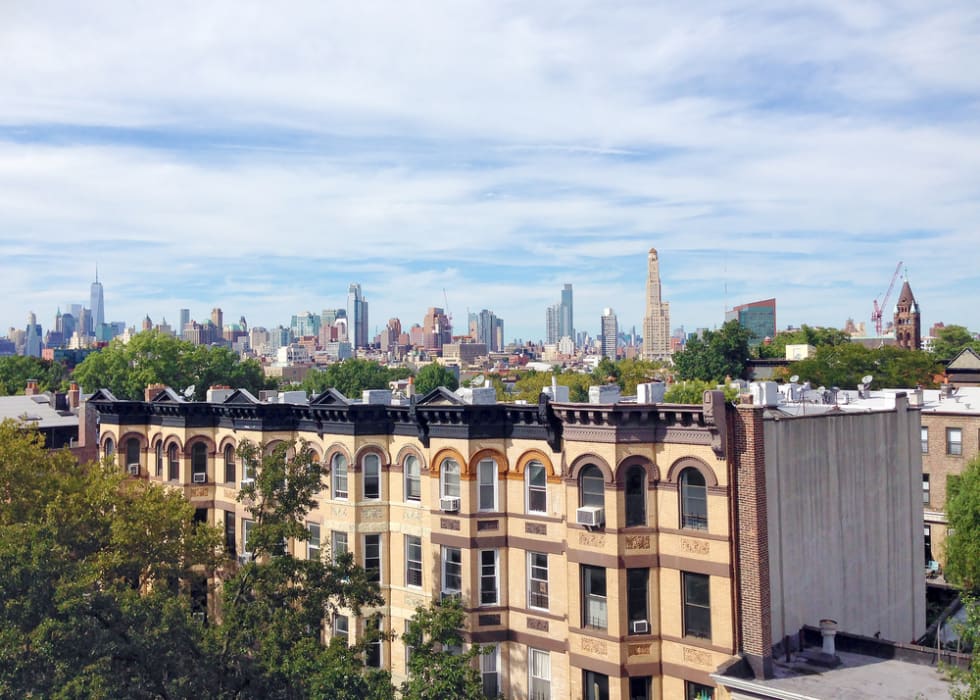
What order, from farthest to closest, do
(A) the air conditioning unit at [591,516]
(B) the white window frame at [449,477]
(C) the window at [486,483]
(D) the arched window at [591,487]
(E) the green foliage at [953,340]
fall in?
(E) the green foliage at [953,340] → (B) the white window frame at [449,477] → (C) the window at [486,483] → (D) the arched window at [591,487] → (A) the air conditioning unit at [591,516]

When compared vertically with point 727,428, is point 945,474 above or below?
below

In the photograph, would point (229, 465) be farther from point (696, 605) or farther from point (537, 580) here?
point (696, 605)

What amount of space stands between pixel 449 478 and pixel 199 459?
546 inches

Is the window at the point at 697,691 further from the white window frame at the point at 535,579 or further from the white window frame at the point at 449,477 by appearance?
the white window frame at the point at 449,477

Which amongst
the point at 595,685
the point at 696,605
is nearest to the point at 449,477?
the point at 595,685

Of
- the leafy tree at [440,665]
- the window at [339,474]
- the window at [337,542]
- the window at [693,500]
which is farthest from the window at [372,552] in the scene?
the window at [693,500]

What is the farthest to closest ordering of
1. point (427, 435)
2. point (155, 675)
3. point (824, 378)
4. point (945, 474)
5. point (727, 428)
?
point (824, 378), point (945, 474), point (427, 435), point (727, 428), point (155, 675)

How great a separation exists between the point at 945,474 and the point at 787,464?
102 ft

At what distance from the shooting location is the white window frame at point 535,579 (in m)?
25.9

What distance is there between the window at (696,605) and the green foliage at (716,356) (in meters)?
87.1

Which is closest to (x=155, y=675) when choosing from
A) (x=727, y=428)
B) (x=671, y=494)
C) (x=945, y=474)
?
(x=671, y=494)

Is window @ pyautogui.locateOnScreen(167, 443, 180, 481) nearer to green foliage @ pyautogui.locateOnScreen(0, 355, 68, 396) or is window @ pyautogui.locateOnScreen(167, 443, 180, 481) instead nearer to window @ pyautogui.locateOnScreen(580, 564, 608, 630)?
window @ pyautogui.locateOnScreen(580, 564, 608, 630)

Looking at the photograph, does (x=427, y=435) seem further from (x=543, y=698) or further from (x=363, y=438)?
(x=543, y=698)

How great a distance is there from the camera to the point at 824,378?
8494cm
